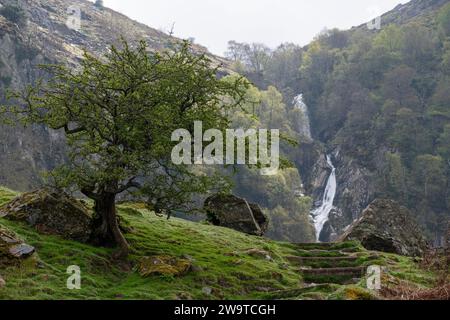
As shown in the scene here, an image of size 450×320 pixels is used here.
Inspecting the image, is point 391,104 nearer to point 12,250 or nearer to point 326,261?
point 326,261

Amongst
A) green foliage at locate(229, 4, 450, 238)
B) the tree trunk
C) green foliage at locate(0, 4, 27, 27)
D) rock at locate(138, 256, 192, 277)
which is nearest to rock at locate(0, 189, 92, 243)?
the tree trunk

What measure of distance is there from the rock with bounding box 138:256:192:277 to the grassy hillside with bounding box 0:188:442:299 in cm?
27

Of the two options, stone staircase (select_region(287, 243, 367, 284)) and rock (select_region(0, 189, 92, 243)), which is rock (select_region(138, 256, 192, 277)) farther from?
stone staircase (select_region(287, 243, 367, 284))

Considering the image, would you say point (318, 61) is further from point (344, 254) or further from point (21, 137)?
point (344, 254)

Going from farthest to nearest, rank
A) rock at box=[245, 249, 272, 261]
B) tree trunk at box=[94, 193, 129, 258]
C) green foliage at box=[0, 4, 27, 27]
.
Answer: green foliage at box=[0, 4, 27, 27] → rock at box=[245, 249, 272, 261] → tree trunk at box=[94, 193, 129, 258]

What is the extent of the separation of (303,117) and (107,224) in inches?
5165

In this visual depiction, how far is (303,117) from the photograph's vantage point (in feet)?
492

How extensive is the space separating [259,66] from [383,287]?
577 feet

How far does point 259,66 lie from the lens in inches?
7411

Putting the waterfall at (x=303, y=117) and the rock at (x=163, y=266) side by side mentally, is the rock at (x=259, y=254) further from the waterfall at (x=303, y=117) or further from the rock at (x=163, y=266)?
the waterfall at (x=303, y=117)

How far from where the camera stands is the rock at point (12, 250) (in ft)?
55.9

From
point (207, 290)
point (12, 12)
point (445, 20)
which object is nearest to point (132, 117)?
point (207, 290)

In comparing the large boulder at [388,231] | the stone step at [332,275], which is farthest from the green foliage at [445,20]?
the stone step at [332,275]

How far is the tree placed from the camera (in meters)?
20.9
